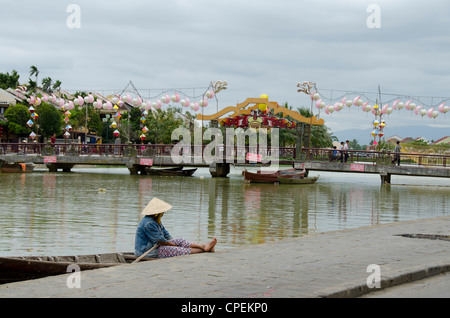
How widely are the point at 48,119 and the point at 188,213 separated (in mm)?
44278

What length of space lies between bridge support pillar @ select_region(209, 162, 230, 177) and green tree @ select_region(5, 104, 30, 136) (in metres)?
23.8

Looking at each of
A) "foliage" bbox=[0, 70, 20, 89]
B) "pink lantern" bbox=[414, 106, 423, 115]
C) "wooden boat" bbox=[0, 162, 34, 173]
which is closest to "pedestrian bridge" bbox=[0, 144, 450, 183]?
"wooden boat" bbox=[0, 162, 34, 173]

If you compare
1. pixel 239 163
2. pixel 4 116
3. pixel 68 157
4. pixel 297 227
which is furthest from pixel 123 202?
pixel 4 116

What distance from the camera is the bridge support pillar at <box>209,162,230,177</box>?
1597 inches

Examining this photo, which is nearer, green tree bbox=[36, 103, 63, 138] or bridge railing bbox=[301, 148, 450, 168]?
bridge railing bbox=[301, 148, 450, 168]

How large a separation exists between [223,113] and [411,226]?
27.5 metres

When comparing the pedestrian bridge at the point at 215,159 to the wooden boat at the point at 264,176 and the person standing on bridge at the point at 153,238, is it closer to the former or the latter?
the wooden boat at the point at 264,176

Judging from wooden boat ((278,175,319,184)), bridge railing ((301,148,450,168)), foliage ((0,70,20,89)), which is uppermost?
foliage ((0,70,20,89))

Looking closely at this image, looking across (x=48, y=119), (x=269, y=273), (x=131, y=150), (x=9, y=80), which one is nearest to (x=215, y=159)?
(x=131, y=150)

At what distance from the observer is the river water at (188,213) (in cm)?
1300

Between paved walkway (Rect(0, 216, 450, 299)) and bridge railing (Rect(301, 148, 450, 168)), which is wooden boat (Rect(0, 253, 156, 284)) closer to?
paved walkway (Rect(0, 216, 450, 299))

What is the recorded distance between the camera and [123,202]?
21828 mm

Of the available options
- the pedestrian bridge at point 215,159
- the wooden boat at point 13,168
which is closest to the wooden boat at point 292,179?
the pedestrian bridge at point 215,159

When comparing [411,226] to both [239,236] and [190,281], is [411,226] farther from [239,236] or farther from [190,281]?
[190,281]
